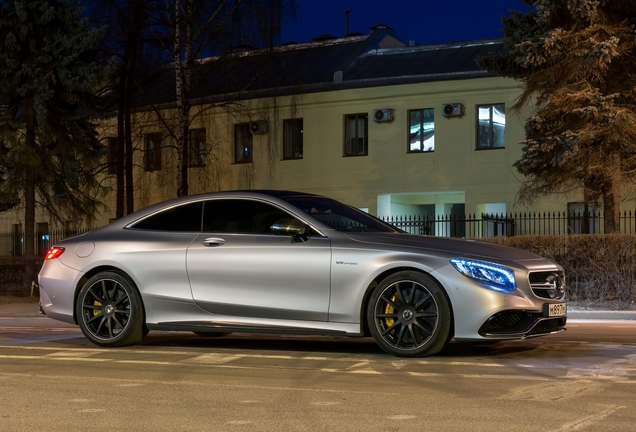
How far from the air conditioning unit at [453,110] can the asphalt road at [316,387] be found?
22583 millimetres

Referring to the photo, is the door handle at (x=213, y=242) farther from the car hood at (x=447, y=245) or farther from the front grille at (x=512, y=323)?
the front grille at (x=512, y=323)

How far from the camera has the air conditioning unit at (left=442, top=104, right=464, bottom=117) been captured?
3216cm

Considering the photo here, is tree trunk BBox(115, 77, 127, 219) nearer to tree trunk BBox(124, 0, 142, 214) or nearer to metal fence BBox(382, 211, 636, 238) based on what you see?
tree trunk BBox(124, 0, 142, 214)

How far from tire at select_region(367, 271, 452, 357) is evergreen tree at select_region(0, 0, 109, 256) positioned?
19.7 meters

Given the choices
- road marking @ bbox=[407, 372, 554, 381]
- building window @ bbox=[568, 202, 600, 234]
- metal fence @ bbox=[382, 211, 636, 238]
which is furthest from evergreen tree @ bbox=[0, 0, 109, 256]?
road marking @ bbox=[407, 372, 554, 381]

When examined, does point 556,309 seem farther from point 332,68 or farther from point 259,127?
point 332,68

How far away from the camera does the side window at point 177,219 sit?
9664 millimetres

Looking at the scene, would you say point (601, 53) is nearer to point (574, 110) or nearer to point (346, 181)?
point (574, 110)

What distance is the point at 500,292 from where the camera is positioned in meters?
8.16

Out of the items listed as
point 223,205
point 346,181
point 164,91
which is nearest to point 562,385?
point 223,205

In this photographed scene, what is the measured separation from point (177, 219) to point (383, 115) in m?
24.5

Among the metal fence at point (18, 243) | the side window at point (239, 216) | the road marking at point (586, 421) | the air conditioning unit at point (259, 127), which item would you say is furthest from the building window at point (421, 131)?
the road marking at point (586, 421)

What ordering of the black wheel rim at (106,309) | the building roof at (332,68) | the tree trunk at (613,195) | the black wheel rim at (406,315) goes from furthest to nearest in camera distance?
the building roof at (332,68)
the tree trunk at (613,195)
the black wheel rim at (106,309)
the black wheel rim at (406,315)

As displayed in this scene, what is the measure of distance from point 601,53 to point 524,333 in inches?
539
